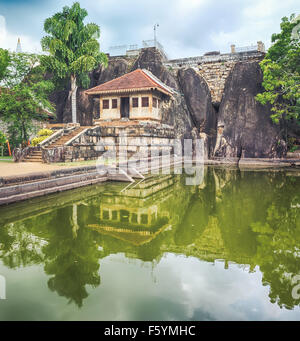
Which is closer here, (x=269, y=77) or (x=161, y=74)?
(x=269, y=77)

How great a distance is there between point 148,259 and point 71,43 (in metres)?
24.0

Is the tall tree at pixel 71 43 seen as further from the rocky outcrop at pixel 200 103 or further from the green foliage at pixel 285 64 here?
the green foliage at pixel 285 64

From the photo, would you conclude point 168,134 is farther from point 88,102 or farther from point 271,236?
point 271,236

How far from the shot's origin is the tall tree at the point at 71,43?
74.8ft

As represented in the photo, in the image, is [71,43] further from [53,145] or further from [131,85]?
[53,145]

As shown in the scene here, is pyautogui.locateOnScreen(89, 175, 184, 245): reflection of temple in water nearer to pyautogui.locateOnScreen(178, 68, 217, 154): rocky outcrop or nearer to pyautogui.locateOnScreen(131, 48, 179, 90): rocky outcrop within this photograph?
pyautogui.locateOnScreen(178, 68, 217, 154): rocky outcrop

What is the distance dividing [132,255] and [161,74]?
25891 mm

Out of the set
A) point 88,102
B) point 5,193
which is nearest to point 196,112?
point 88,102

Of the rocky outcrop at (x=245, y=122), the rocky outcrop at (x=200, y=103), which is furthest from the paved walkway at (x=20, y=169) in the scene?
the rocky outcrop at (x=200, y=103)

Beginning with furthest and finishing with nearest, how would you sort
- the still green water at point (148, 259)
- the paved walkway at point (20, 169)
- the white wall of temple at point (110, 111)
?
the white wall of temple at point (110, 111)
the paved walkway at point (20, 169)
the still green water at point (148, 259)

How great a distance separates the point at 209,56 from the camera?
28.2m

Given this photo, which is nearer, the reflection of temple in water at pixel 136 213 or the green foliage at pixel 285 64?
the reflection of temple in water at pixel 136 213

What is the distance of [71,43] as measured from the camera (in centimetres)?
2361

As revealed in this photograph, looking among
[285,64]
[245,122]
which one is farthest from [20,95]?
[285,64]
